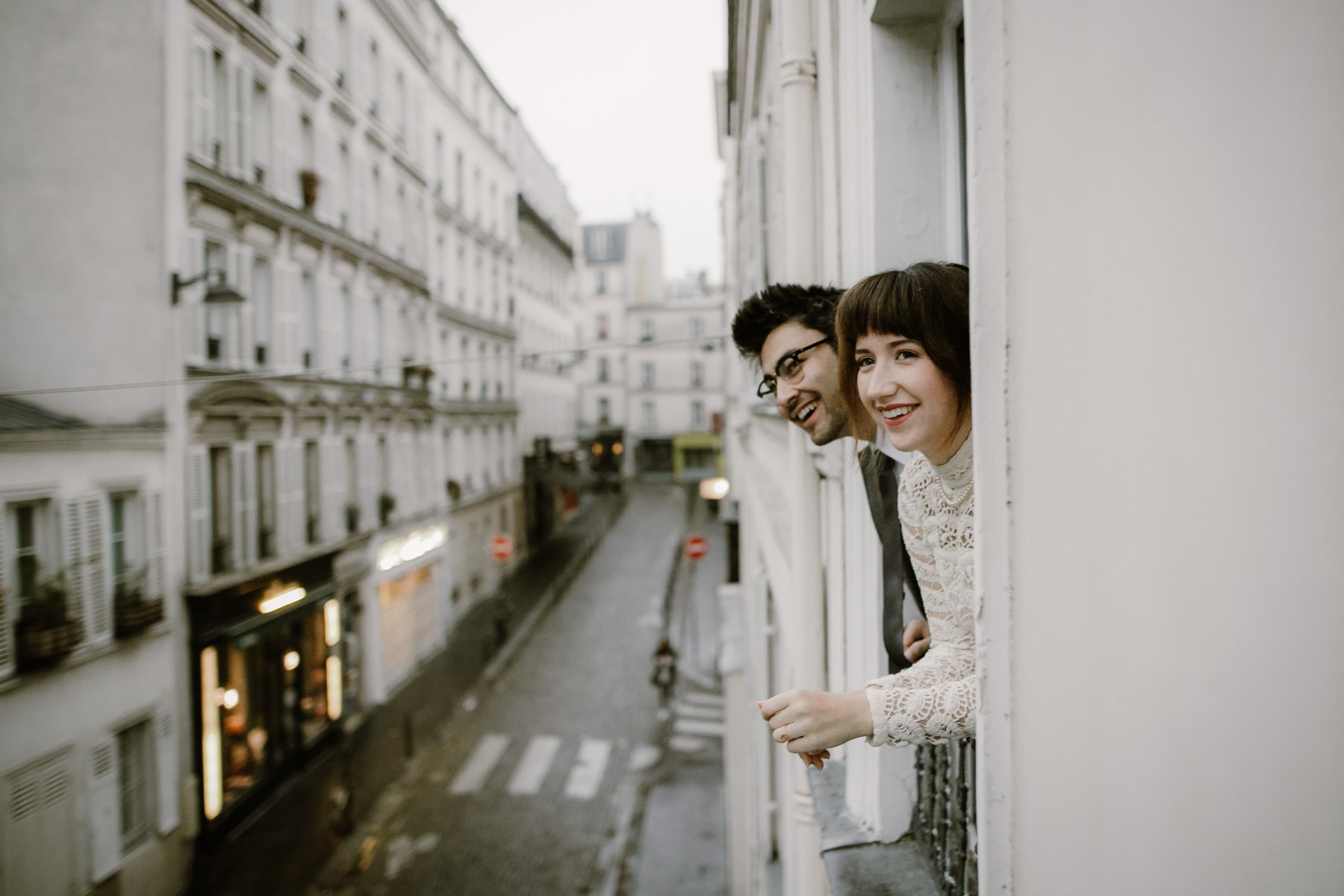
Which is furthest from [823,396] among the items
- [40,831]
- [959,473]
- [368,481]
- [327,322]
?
[368,481]

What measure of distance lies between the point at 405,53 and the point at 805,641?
744 inches

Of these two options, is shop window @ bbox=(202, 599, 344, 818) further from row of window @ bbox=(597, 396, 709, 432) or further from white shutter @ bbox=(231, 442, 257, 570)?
row of window @ bbox=(597, 396, 709, 432)

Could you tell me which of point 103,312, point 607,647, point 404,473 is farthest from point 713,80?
point 103,312

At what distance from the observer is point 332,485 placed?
13859 millimetres

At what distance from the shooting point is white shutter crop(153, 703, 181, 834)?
7.41 meters

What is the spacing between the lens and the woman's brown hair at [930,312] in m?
1.19

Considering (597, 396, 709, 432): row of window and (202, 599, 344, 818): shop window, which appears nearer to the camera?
(202, 599, 344, 818): shop window

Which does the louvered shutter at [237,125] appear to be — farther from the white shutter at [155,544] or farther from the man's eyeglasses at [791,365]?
the man's eyeglasses at [791,365]

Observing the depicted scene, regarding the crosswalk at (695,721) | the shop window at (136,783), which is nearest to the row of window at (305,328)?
the shop window at (136,783)

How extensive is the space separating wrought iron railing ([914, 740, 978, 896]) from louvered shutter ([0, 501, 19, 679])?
482cm

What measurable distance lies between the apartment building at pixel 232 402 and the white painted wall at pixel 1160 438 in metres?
3.41

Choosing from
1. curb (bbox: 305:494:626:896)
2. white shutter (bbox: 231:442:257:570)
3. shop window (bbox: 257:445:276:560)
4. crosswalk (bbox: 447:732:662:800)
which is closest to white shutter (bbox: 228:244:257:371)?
white shutter (bbox: 231:442:257:570)

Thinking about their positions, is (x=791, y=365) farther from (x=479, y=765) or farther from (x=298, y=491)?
(x=298, y=491)

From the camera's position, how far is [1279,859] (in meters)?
0.76
